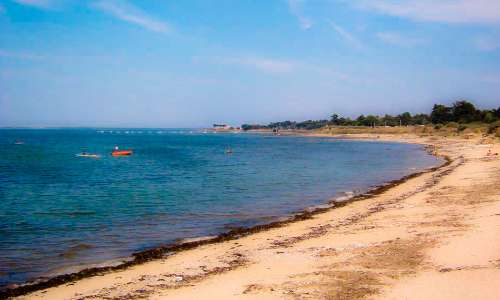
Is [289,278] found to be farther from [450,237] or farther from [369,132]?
[369,132]

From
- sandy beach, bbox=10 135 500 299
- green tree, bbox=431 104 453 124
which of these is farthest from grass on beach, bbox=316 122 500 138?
sandy beach, bbox=10 135 500 299

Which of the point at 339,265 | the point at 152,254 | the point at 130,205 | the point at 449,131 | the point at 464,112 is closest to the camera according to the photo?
the point at 339,265

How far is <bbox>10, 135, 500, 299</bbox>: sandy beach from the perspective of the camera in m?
9.80

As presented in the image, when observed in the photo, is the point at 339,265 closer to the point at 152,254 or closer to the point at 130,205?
the point at 152,254

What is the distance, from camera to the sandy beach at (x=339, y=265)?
32.1ft

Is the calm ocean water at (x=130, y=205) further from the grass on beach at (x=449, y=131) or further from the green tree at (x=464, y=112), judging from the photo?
the green tree at (x=464, y=112)

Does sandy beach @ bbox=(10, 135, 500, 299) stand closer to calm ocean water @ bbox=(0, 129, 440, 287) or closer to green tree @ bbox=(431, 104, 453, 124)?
calm ocean water @ bbox=(0, 129, 440, 287)

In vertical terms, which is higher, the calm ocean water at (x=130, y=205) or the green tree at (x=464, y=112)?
the green tree at (x=464, y=112)

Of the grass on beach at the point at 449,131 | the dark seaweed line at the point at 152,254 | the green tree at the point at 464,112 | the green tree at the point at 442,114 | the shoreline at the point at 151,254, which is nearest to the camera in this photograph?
the dark seaweed line at the point at 152,254

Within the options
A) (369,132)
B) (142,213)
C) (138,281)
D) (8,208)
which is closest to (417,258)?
(138,281)

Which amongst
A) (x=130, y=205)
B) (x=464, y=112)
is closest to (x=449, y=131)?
(x=464, y=112)

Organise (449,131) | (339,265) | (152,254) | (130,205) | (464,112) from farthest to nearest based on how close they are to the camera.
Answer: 1. (464,112)
2. (449,131)
3. (130,205)
4. (152,254)
5. (339,265)

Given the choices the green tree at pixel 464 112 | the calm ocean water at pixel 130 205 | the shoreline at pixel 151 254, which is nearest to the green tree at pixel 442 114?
the green tree at pixel 464 112

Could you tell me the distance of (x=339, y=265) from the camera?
38.4ft
